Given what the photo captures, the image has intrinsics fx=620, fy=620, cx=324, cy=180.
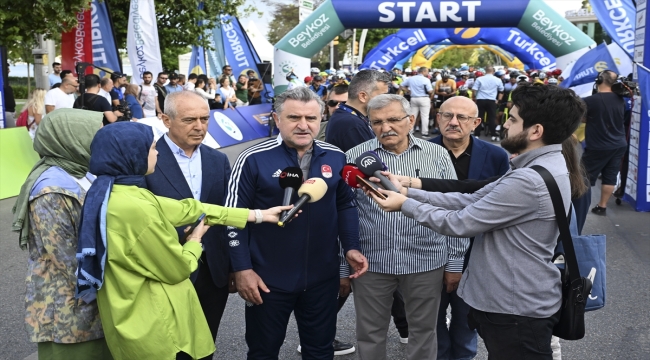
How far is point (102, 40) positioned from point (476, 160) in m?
11.9

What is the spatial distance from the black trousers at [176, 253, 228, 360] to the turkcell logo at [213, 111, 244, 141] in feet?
40.4

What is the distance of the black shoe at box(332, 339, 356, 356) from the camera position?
4.30 meters

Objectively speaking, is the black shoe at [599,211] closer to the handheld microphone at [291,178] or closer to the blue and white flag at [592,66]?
the blue and white flag at [592,66]

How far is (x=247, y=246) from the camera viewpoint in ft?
10.1

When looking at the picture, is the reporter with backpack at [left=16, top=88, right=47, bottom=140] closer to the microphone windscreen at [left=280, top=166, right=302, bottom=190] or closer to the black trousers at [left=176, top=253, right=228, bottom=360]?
the black trousers at [left=176, top=253, right=228, bottom=360]

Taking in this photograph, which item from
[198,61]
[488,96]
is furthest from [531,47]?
[198,61]

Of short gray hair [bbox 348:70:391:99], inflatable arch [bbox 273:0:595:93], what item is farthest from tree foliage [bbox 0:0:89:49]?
short gray hair [bbox 348:70:391:99]

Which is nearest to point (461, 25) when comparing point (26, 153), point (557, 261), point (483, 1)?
point (483, 1)

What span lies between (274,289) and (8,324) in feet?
9.01

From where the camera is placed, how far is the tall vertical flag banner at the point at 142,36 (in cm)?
1300

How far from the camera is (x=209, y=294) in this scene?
333 cm

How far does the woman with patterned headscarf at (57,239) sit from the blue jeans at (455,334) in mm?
2043

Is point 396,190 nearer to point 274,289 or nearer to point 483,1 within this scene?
point 274,289

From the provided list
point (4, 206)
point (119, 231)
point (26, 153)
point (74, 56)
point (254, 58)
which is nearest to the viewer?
point (119, 231)
